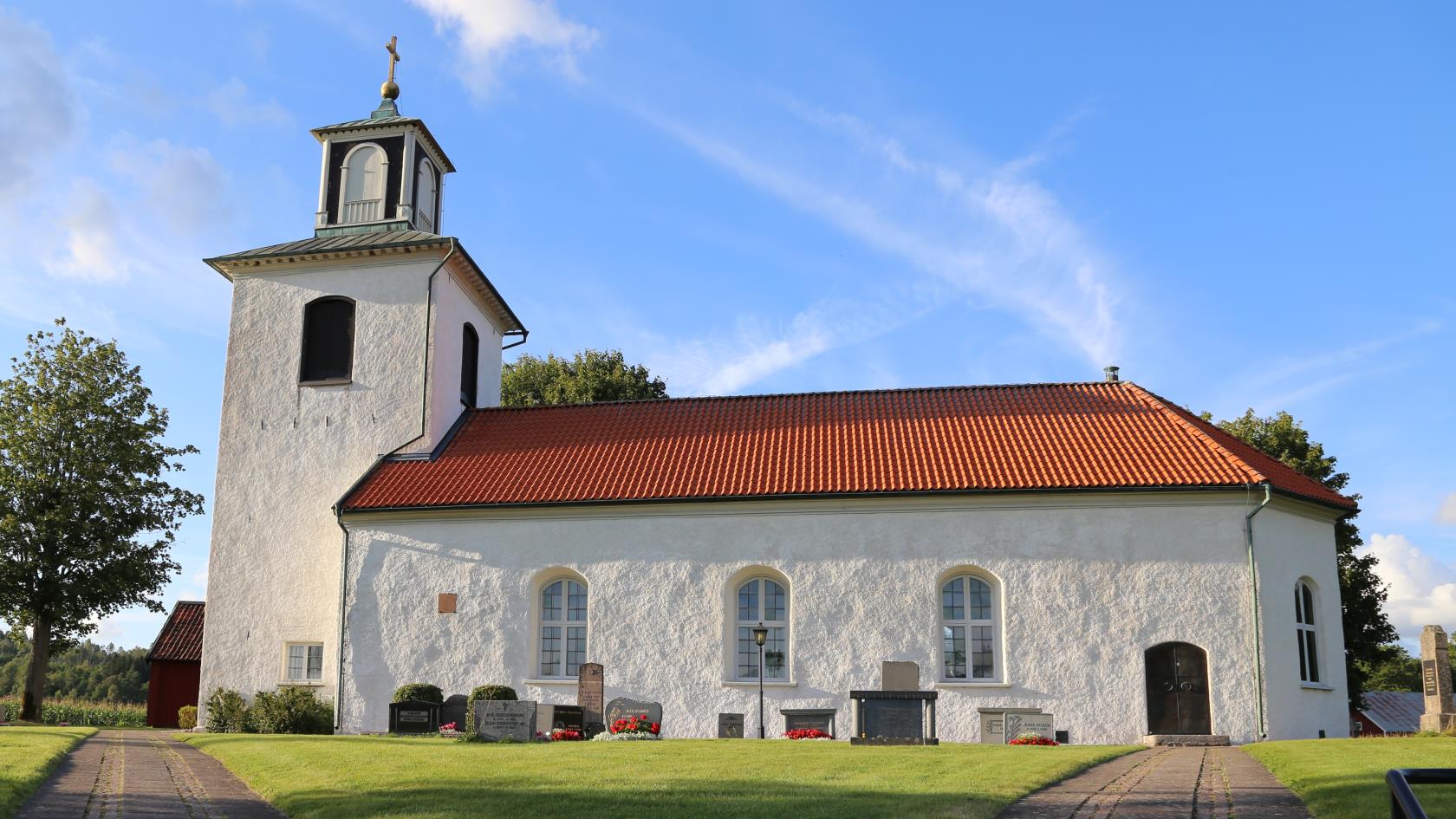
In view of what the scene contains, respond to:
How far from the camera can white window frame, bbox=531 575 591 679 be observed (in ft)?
78.3

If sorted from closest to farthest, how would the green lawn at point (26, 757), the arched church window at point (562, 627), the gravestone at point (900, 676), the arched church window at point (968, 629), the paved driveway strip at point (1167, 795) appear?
1. the paved driveway strip at point (1167, 795)
2. the green lawn at point (26, 757)
3. the gravestone at point (900, 676)
4. the arched church window at point (968, 629)
5. the arched church window at point (562, 627)

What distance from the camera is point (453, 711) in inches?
910

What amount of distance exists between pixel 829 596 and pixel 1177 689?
659cm

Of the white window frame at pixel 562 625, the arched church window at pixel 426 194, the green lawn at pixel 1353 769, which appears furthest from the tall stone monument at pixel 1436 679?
the arched church window at pixel 426 194

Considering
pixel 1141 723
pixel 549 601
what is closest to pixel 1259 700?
pixel 1141 723

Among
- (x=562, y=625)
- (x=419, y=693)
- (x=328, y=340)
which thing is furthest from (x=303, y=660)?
(x=328, y=340)

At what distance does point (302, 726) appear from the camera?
23.3 meters

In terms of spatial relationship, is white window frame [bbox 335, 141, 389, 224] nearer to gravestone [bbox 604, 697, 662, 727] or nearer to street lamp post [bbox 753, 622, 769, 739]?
gravestone [bbox 604, 697, 662, 727]

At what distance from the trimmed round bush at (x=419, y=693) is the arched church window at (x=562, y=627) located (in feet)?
6.89

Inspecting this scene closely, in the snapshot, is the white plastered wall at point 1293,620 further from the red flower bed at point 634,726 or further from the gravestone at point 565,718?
the gravestone at point 565,718

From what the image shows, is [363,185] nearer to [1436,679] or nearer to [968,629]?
[968,629]

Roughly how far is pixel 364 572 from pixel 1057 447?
1475cm

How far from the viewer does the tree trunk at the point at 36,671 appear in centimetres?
3038

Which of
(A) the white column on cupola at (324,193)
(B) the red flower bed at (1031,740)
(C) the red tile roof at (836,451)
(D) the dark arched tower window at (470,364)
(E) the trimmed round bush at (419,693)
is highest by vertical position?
(A) the white column on cupola at (324,193)
